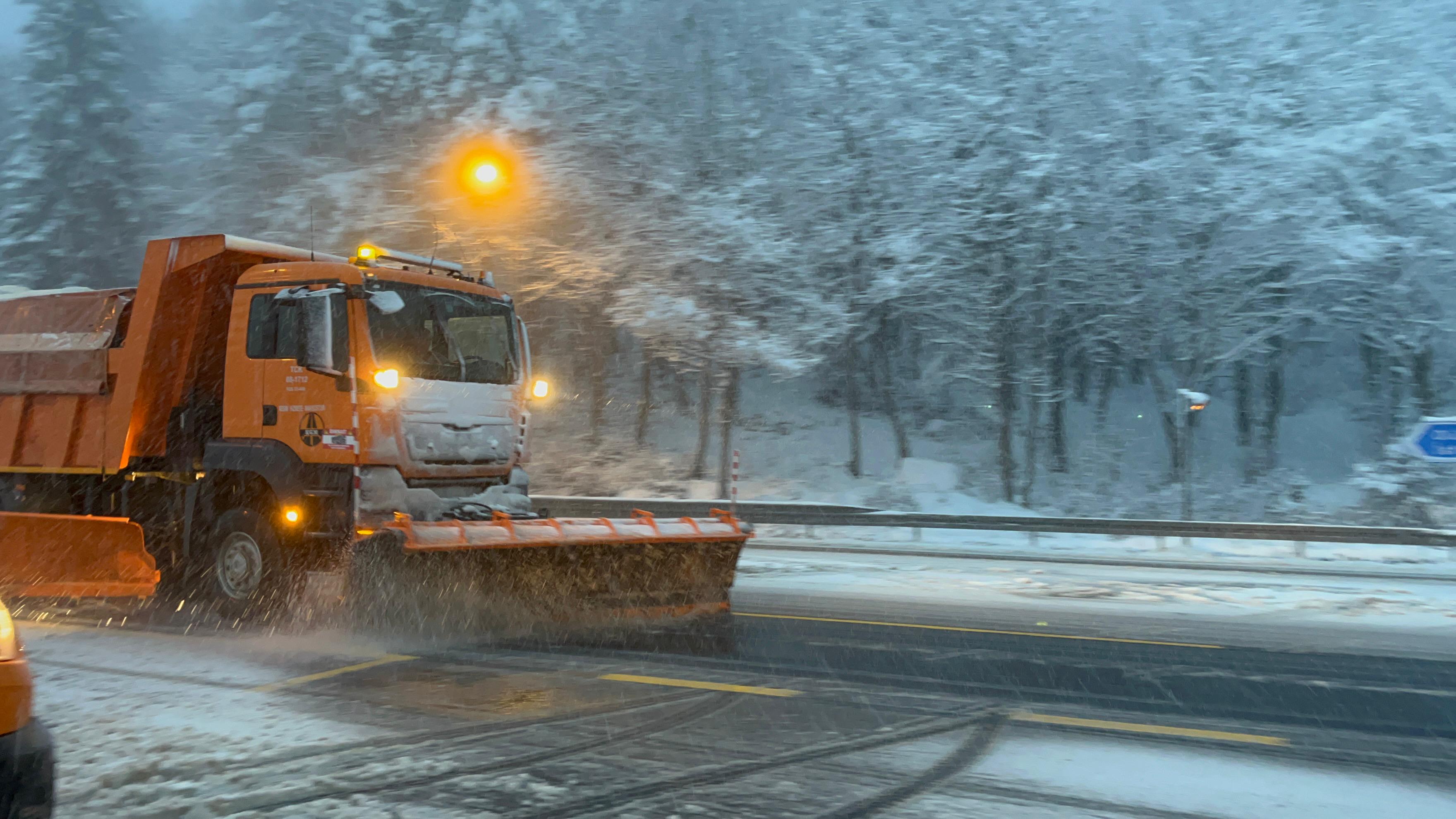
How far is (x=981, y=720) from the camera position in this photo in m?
5.79

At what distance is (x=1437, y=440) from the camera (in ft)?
40.6

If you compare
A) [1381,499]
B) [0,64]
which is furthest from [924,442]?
[0,64]

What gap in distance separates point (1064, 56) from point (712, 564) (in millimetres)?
18350

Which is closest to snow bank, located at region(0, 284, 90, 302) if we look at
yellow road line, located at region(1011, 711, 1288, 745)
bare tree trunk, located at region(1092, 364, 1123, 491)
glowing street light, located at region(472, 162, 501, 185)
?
glowing street light, located at region(472, 162, 501, 185)

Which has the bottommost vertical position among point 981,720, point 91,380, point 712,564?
point 981,720

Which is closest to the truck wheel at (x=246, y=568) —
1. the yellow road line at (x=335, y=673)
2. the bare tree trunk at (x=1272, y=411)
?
the yellow road line at (x=335, y=673)

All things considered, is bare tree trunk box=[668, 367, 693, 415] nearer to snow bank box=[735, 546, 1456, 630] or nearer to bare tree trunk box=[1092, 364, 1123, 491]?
bare tree trunk box=[1092, 364, 1123, 491]

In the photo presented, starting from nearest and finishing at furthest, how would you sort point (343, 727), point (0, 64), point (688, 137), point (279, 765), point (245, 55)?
point (279, 765) → point (343, 727) → point (688, 137) → point (245, 55) → point (0, 64)

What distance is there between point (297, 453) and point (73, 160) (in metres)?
32.8

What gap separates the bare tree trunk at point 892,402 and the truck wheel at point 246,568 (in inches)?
1194

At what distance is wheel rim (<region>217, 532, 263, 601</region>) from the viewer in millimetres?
8836

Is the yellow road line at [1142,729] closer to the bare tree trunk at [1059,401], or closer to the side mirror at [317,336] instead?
the side mirror at [317,336]

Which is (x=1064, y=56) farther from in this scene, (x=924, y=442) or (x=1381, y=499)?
(x=924, y=442)

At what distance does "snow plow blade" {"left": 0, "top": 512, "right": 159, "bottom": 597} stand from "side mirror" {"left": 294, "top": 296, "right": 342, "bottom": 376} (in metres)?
2.15
